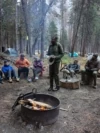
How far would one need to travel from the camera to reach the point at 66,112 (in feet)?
14.6

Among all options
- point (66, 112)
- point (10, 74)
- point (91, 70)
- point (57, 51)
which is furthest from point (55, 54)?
point (10, 74)

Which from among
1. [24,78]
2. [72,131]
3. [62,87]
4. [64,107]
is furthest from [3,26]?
A: [72,131]

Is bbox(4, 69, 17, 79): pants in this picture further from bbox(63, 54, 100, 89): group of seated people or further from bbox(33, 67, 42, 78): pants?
bbox(63, 54, 100, 89): group of seated people

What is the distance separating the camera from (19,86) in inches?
256

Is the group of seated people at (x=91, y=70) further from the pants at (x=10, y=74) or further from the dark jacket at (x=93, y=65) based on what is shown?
the pants at (x=10, y=74)

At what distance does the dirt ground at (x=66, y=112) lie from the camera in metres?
3.67

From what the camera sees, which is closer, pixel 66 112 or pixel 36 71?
pixel 66 112

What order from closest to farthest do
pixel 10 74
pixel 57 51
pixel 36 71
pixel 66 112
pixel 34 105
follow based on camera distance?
pixel 34 105, pixel 66 112, pixel 57 51, pixel 10 74, pixel 36 71

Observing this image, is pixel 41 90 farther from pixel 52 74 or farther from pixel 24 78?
pixel 24 78

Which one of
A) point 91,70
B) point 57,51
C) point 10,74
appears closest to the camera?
point 57,51

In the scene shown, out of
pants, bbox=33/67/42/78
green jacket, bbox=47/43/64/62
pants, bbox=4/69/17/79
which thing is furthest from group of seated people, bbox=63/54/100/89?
pants, bbox=4/69/17/79

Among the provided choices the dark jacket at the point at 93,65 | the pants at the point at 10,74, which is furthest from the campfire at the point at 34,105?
the dark jacket at the point at 93,65

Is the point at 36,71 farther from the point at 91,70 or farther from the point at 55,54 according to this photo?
the point at 91,70

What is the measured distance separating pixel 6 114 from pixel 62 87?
2741 millimetres
